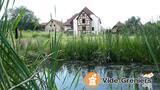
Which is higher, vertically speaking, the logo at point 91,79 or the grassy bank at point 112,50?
the logo at point 91,79

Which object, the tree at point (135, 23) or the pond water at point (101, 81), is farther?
the pond water at point (101, 81)

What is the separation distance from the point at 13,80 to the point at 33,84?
48 millimetres

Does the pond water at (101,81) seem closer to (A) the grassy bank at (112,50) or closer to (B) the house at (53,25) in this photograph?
(B) the house at (53,25)

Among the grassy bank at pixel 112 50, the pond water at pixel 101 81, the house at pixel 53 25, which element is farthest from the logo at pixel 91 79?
the grassy bank at pixel 112 50

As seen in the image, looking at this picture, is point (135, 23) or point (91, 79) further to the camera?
point (135, 23)

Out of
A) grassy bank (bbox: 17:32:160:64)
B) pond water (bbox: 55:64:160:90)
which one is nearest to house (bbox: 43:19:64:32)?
pond water (bbox: 55:64:160:90)

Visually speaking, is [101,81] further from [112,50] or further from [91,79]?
[112,50]

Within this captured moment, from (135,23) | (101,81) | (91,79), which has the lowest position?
(101,81)

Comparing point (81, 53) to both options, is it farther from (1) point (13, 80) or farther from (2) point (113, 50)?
(1) point (13, 80)

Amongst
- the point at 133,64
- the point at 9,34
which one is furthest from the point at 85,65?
the point at 9,34

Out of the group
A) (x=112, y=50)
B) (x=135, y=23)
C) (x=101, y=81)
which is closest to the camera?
(x=135, y=23)

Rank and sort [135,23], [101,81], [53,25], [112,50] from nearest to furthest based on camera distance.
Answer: [53,25] → [135,23] → [101,81] → [112,50]

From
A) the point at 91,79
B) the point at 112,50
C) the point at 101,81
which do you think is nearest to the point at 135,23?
the point at 91,79

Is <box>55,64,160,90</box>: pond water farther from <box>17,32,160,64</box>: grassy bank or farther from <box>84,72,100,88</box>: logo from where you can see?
<box>17,32,160,64</box>: grassy bank
